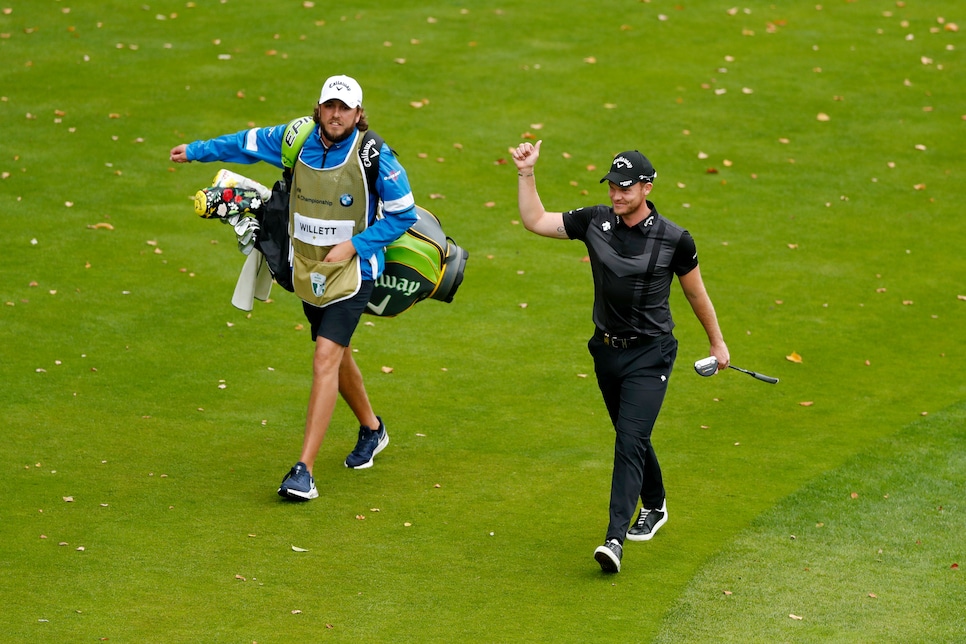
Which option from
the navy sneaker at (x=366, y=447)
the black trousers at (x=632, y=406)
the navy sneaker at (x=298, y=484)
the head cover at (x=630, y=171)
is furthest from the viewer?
the navy sneaker at (x=366, y=447)

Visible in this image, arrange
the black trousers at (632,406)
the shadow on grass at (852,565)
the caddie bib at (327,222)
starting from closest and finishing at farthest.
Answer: the shadow on grass at (852,565) < the black trousers at (632,406) < the caddie bib at (327,222)

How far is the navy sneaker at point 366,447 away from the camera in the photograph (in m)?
7.66

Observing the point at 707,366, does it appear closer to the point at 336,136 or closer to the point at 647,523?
the point at 647,523

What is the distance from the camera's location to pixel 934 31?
17.2m

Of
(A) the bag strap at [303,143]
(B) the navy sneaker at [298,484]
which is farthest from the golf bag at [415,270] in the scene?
(B) the navy sneaker at [298,484]

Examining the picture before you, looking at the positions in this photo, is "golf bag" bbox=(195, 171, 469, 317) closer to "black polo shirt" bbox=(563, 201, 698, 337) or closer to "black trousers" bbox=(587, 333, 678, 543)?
"black polo shirt" bbox=(563, 201, 698, 337)

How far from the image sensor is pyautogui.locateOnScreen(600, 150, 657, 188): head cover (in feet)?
19.5

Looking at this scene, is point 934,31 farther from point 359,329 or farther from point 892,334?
point 359,329

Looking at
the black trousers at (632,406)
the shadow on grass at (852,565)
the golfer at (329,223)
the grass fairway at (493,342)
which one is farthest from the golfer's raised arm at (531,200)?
the shadow on grass at (852,565)

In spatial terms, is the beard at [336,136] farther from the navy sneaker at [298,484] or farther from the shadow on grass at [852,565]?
the shadow on grass at [852,565]

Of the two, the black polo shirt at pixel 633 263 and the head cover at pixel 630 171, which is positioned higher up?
the head cover at pixel 630 171

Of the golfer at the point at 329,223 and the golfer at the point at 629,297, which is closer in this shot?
the golfer at the point at 629,297

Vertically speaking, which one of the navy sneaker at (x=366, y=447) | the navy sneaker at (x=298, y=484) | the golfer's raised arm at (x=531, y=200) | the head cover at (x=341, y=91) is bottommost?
the navy sneaker at (x=366, y=447)

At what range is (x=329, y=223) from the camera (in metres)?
6.93
